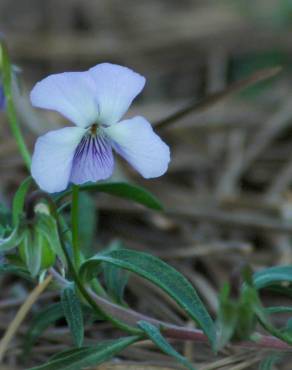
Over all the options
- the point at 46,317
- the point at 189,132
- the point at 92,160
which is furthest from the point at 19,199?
the point at 189,132

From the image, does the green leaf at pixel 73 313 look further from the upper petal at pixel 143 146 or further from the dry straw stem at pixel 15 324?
the upper petal at pixel 143 146

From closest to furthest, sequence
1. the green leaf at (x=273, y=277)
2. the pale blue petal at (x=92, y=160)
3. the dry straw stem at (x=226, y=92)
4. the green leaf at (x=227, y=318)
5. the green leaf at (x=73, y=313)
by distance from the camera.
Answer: the green leaf at (x=227, y=318) → the pale blue petal at (x=92, y=160) → the green leaf at (x=73, y=313) → the green leaf at (x=273, y=277) → the dry straw stem at (x=226, y=92)

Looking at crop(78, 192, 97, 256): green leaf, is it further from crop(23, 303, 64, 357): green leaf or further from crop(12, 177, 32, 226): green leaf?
crop(12, 177, 32, 226): green leaf

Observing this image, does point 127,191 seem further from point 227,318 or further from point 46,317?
point 227,318

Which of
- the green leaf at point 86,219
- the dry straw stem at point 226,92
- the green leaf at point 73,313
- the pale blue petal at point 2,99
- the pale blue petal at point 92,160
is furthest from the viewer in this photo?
the green leaf at point 86,219

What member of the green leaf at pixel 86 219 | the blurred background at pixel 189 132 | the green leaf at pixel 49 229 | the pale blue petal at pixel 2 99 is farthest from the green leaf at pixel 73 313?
the green leaf at pixel 86 219

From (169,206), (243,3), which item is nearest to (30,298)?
(169,206)

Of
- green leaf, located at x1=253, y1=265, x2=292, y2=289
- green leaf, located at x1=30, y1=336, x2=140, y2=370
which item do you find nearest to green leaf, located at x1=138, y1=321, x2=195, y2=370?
green leaf, located at x1=30, y1=336, x2=140, y2=370
